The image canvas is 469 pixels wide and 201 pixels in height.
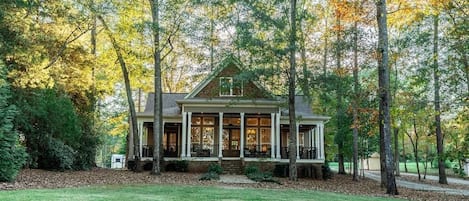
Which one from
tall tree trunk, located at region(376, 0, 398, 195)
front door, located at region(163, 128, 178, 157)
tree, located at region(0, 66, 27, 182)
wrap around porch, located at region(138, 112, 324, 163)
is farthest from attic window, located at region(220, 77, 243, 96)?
tree, located at region(0, 66, 27, 182)

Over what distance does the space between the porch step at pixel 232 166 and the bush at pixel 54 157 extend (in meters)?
7.81

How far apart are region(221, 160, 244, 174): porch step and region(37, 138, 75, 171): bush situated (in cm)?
781

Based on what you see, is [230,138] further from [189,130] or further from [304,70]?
[304,70]

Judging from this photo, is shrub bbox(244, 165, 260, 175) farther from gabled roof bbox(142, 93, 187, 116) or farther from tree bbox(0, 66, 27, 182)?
tree bbox(0, 66, 27, 182)

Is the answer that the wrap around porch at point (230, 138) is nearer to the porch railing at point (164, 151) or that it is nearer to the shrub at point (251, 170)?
the porch railing at point (164, 151)

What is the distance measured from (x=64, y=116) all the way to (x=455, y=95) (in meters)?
15.5

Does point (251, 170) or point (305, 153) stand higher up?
point (305, 153)

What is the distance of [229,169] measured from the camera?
22.9 meters

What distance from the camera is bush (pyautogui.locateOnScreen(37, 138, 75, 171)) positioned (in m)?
18.6

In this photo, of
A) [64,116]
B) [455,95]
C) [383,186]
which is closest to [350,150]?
[383,186]

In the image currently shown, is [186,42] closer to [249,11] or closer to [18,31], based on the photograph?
[249,11]

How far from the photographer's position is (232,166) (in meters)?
23.1

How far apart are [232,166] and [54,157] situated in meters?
8.95

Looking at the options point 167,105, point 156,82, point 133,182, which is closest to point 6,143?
point 133,182
